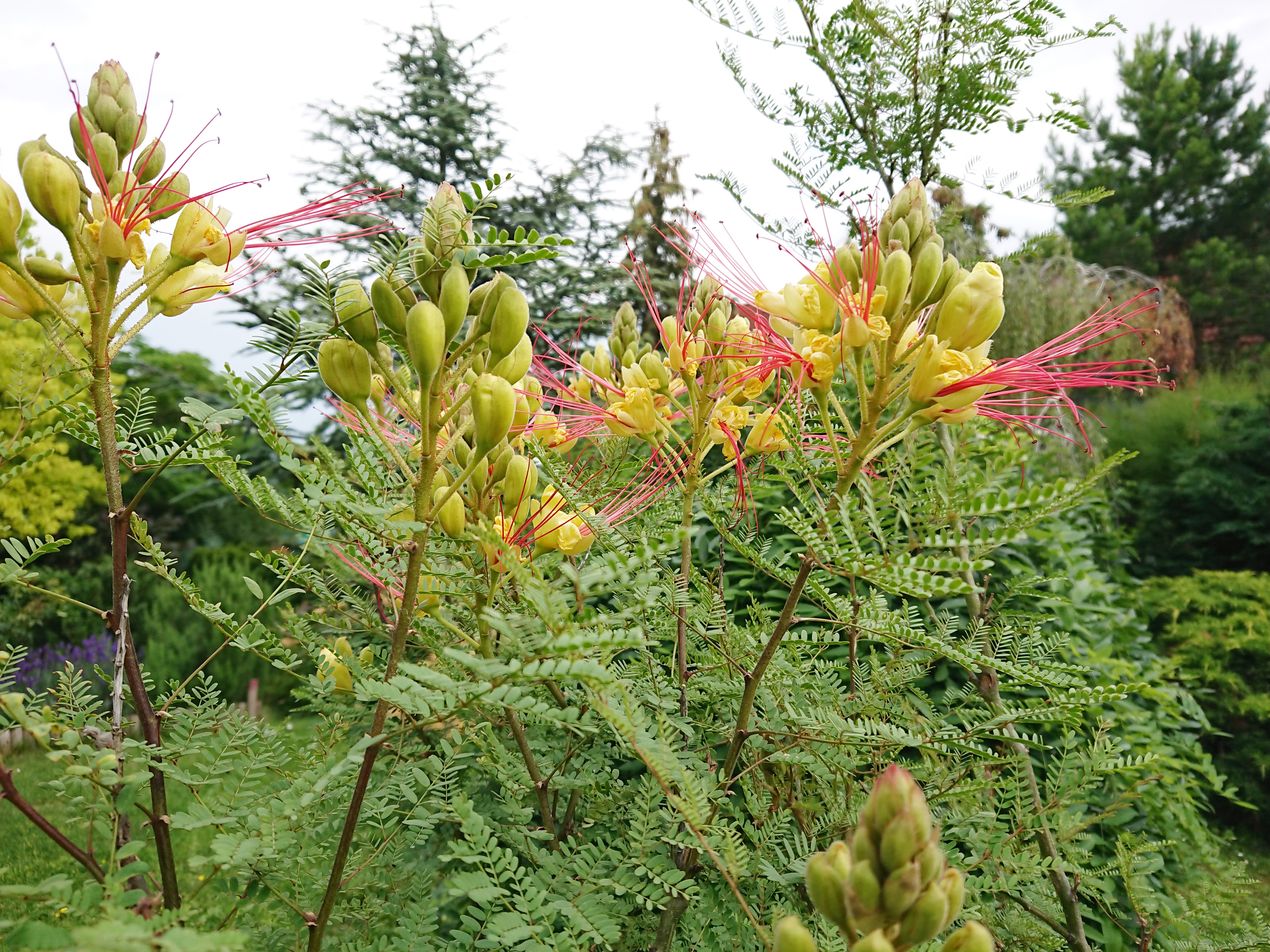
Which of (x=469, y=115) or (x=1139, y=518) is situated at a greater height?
(x=469, y=115)

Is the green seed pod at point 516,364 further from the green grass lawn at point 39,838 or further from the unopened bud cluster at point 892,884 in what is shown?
the green grass lawn at point 39,838

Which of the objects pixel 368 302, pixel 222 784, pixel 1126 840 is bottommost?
pixel 1126 840

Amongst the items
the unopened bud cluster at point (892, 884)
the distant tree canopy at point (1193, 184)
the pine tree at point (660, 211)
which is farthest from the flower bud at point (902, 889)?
the distant tree canopy at point (1193, 184)

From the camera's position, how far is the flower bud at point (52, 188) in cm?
69

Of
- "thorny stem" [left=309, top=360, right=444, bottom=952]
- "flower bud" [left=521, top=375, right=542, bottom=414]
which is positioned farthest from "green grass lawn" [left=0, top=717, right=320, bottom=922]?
"thorny stem" [left=309, top=360, right=444, bottom=952]

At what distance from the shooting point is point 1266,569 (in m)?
5.82

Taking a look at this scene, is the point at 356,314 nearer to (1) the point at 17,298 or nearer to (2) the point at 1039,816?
(1) the point at 17,298

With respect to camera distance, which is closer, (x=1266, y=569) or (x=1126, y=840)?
(x=1126, y=840)

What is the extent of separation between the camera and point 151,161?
2.72ft

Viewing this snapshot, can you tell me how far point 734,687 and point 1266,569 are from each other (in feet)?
22.5

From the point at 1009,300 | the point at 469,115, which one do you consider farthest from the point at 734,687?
the point at 469,115

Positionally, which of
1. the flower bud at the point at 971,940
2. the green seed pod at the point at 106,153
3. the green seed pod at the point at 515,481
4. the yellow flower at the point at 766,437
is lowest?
the flower bud at the point at 971,940

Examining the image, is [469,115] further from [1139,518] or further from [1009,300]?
[1139,518]

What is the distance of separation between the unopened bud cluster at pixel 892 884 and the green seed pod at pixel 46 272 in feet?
2.91
